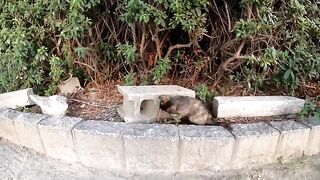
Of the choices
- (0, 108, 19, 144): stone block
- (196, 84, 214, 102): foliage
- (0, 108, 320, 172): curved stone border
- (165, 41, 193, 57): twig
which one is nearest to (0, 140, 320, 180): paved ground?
(0, 108, 320, 172): curved stone border

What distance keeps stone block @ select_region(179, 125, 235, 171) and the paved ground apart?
0.19ft

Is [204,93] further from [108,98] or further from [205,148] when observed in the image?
[108,98]

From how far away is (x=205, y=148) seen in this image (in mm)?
2096

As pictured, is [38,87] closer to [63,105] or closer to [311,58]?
[63,105]

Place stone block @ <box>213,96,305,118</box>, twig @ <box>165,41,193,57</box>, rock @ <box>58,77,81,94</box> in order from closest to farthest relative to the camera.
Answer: stone block @ <box>213,96,305,118</box> < twig @ <box>165,41,193,57</box> < rock @ <box>58,77,81,94</box>

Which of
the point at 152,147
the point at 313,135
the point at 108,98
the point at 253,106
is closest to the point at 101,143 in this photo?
the point at 152,147

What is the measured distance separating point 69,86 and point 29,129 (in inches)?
21.4

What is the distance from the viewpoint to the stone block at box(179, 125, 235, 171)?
2.08 m

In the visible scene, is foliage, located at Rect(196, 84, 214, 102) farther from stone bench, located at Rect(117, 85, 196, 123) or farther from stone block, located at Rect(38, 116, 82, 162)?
stone block, located at Rect(38, 116, 82, 162)

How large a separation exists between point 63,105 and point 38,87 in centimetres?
52

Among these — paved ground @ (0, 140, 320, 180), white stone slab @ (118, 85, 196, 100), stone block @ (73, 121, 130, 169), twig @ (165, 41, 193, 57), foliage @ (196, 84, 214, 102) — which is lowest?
paved ground @ (0, 140, 320, 180)

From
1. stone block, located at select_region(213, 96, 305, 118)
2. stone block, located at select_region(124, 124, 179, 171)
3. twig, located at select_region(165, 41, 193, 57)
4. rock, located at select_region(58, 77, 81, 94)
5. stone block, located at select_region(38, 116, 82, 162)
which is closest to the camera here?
stone block, located at select_region(124, 124, 179, 171)

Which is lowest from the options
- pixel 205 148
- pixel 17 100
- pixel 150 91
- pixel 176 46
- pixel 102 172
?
pixel 102 172

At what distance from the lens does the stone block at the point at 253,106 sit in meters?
2.36
